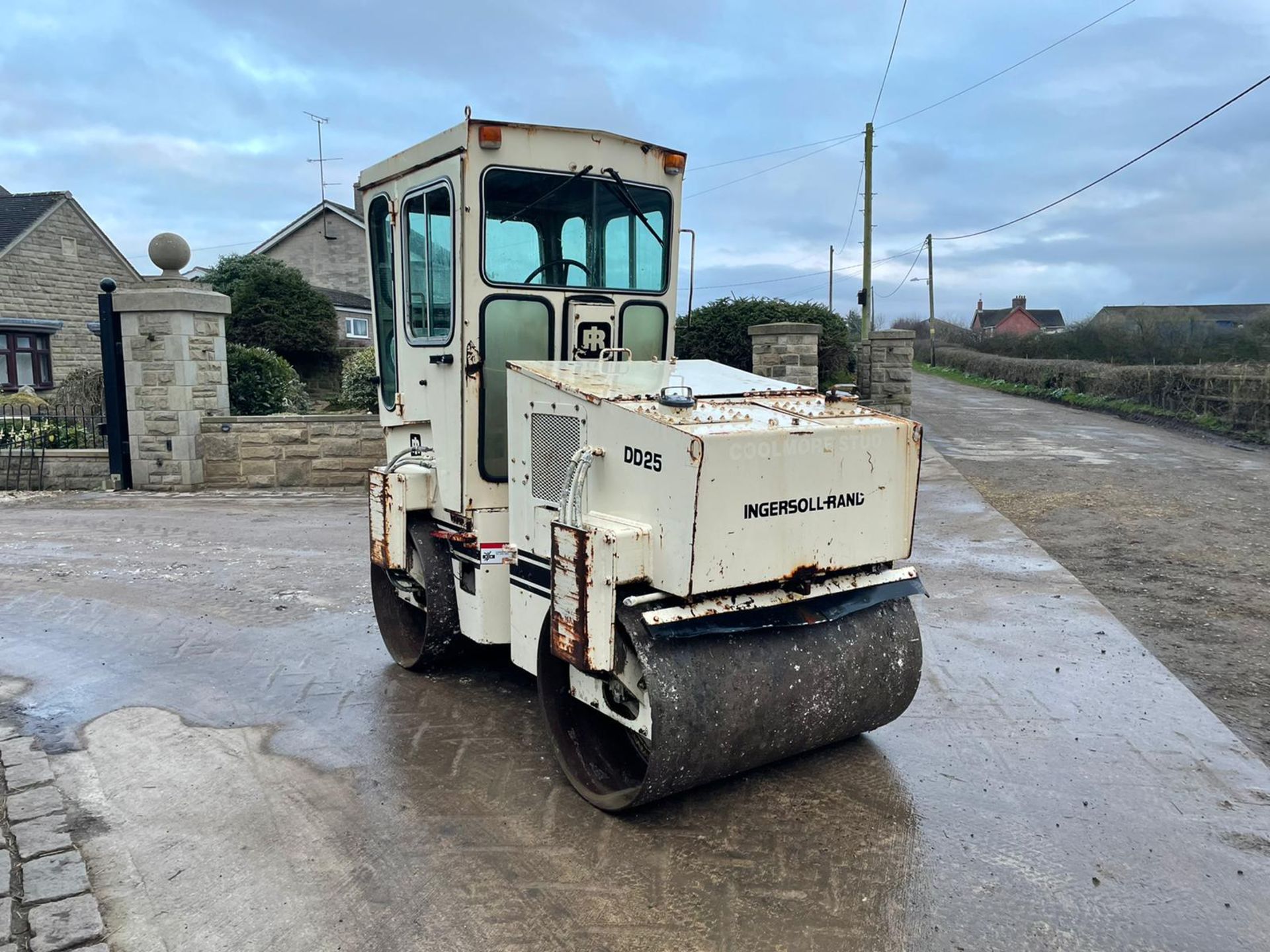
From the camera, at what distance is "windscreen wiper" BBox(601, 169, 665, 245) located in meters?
4.79

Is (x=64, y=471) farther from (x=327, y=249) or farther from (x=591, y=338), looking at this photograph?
(x=327, y=249)

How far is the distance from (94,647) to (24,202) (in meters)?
28.5

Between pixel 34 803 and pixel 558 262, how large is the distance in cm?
340

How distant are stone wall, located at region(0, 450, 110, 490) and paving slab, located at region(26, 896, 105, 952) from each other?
418 inches

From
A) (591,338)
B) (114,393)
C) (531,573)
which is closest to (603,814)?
(531,573)

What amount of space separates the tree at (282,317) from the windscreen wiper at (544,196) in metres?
20.7

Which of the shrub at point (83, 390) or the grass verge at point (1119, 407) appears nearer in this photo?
the shrub at point (83, 390)

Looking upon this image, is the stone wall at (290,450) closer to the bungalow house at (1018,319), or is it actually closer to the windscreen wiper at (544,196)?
the windscreen wiper at (544,196)

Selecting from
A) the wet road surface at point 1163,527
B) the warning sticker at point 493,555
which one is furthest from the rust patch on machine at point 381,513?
the wet road surface at point 1163,527

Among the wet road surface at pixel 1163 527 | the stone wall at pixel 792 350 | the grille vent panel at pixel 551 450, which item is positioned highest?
the stone wall at pixel 792 350

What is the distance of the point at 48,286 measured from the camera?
89.6 feet

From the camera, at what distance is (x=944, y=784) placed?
4.08m

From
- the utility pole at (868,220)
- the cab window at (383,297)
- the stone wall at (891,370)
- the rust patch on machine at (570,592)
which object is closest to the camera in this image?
the rust patch on machine at (570,592)

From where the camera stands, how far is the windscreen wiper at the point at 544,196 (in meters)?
4.62
